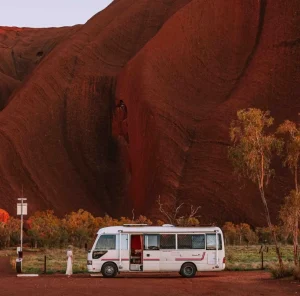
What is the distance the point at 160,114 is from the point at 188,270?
50.2 m

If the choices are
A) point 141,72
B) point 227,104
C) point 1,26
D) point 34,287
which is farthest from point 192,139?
point 1,26

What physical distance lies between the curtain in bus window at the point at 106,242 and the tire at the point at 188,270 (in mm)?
2670

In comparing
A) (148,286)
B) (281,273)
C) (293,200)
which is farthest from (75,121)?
(148,286)

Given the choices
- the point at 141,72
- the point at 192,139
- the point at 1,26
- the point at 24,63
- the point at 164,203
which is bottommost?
the point at 164,203

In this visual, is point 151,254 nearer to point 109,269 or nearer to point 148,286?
point 109,269

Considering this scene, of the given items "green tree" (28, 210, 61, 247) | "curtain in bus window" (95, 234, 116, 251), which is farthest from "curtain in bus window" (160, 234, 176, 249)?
"green tree" (28, 210, 61, 247)

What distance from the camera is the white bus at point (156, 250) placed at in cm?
Answer: 2805

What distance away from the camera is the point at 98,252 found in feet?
91.9

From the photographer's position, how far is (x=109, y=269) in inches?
1112

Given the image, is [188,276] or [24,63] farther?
[24,63]

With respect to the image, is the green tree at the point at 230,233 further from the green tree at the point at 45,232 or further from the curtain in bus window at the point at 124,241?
the curtain in bus window at the point at 124,241

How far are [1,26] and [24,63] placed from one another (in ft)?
104

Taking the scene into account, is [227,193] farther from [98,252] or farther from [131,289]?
[131,289]

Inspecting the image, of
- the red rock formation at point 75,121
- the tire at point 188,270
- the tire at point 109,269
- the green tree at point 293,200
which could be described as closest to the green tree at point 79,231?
the red rock formation at point 75,121
